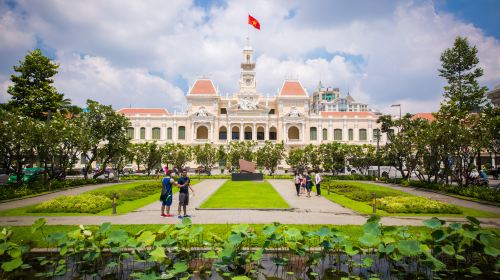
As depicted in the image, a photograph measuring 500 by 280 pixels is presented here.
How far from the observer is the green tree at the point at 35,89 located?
34.0 metres

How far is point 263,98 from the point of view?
76.2m

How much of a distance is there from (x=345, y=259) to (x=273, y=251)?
1.68 m

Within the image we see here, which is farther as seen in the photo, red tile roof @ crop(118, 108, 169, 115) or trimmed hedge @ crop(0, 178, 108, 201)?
red tile roof @ crop(118, 108, 169, 115)

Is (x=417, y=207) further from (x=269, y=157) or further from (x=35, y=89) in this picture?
(x=35, y=89)

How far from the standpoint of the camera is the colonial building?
68.8 m

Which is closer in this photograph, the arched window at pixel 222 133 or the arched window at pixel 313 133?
the arched window at pixel 313 133

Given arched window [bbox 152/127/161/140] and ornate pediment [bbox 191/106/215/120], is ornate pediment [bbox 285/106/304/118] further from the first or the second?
arched window [bbox 152/127/161/140]

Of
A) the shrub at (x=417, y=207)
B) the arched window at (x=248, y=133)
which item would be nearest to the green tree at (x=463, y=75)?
the shrub at (x=417, y=207)

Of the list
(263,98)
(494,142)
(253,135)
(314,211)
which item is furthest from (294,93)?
(314,211)

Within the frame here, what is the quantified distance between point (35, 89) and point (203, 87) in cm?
4127

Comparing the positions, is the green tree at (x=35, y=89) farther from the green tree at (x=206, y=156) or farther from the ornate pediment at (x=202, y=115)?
the ornate pediment at (x=202, y=115)

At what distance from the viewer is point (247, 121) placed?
68812 millimetres

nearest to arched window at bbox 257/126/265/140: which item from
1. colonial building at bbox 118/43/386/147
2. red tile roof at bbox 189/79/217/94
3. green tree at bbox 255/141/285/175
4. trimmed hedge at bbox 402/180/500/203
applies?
colonial building at bbox 118/43/386/147

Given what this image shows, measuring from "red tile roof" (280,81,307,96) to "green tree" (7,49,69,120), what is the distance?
1840 inches
